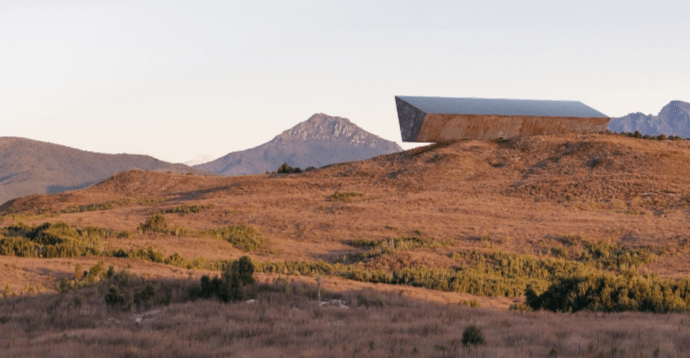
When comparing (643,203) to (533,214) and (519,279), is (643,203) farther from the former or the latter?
(519,279)

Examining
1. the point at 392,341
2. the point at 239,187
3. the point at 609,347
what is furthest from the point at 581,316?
the point at 239,187

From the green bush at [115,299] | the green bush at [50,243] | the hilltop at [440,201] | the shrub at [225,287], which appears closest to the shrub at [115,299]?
the green bush at [115,299]

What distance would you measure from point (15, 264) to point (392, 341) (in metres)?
13.5

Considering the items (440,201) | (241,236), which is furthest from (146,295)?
(440,201)

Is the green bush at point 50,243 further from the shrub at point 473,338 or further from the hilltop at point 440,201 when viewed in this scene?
the shrub at point 473,338

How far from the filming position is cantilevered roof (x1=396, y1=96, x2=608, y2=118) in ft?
169

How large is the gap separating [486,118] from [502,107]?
422 cm

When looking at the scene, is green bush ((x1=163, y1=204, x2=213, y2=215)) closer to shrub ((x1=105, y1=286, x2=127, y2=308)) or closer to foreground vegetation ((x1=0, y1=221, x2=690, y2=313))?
foreground vegetation ((x1=0, y1=221, x2=690, y2=313))

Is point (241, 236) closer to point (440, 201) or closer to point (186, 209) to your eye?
point (186, 209)

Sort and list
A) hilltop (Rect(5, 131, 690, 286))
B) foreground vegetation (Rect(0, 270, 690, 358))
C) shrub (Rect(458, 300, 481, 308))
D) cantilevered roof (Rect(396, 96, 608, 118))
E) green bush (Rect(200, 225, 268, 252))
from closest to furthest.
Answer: foreground vegetation (Rect(0, 270, 690, 358)) → shrub (Rect(458, 300, 481, 308)) → green bush (Rect(200, 225, 268, 252)) → hilltop (Rect(5, 131, 690, 286)) → cantilevered roof (Rect(396, 96, 608, 118))

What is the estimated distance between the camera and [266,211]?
3675cm

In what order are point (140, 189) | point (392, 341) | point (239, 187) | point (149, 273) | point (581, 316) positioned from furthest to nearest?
point (140, 189)
point (239, 187)
point (149, 273)
point (581, 316)
point (392, 341)

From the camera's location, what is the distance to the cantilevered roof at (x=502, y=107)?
169ft

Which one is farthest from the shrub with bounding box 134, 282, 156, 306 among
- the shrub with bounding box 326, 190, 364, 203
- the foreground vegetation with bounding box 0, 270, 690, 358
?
the shrub with bounding box 326, 190, 364, 203
